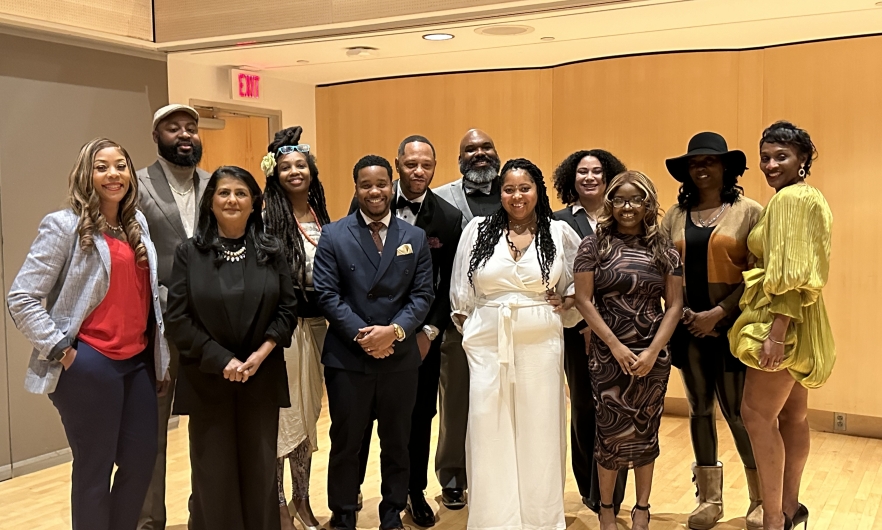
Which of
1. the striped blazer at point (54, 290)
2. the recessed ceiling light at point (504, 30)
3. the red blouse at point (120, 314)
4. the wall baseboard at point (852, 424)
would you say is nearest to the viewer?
the striped blazer at point (54, 290)

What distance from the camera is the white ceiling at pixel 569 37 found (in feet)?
14.9

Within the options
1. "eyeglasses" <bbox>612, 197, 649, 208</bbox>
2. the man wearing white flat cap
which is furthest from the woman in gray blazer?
"eyeglasses" <bbox>612, 197, 649, 208</bbox>

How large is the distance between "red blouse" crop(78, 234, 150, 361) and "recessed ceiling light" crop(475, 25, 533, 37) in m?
2.73

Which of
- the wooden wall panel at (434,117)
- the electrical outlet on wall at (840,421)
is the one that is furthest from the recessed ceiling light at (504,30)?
the electrical outlet on wall at (840,421)

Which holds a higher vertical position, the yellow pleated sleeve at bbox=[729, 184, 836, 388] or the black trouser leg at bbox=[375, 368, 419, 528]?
the yellow pleated sleeve at bbox=[729, 184, 836, 388]

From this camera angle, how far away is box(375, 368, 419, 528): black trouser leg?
11.7 feet

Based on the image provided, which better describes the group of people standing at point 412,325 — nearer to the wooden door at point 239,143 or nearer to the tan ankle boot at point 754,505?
the tan ankle boot at point 754,505

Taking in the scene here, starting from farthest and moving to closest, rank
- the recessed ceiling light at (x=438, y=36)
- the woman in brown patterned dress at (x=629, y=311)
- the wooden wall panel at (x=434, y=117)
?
the wooden wall panel at (x=434, y=117) → the recessed ceiling light at (x=438, y=36) → the woman in brown patterned dress at (x=629, y=311)

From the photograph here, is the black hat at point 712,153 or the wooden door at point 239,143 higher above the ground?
the wooden door at point 239,143

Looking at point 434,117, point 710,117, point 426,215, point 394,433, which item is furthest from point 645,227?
point 434,117

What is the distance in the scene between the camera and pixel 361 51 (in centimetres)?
577

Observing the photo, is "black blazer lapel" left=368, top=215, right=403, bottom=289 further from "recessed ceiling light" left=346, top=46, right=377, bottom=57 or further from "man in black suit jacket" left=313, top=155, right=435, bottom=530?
"recessed ceiling light" left=346, top=46, right=377, bottom=57

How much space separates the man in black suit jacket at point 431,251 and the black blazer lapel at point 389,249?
0.29 metres

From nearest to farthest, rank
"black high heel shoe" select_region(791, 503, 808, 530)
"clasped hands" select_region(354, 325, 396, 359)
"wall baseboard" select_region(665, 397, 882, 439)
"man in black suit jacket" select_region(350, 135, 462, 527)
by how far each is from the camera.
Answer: "clasped hands" select_region(354, 325, 396, 359), "black high heel shoe" select_region(791, 503, 808, 530), "man in black suit jacket" select_region(350, 135, 462, 527), "wall baseboard" select_region(665, 397, 882, 439)
